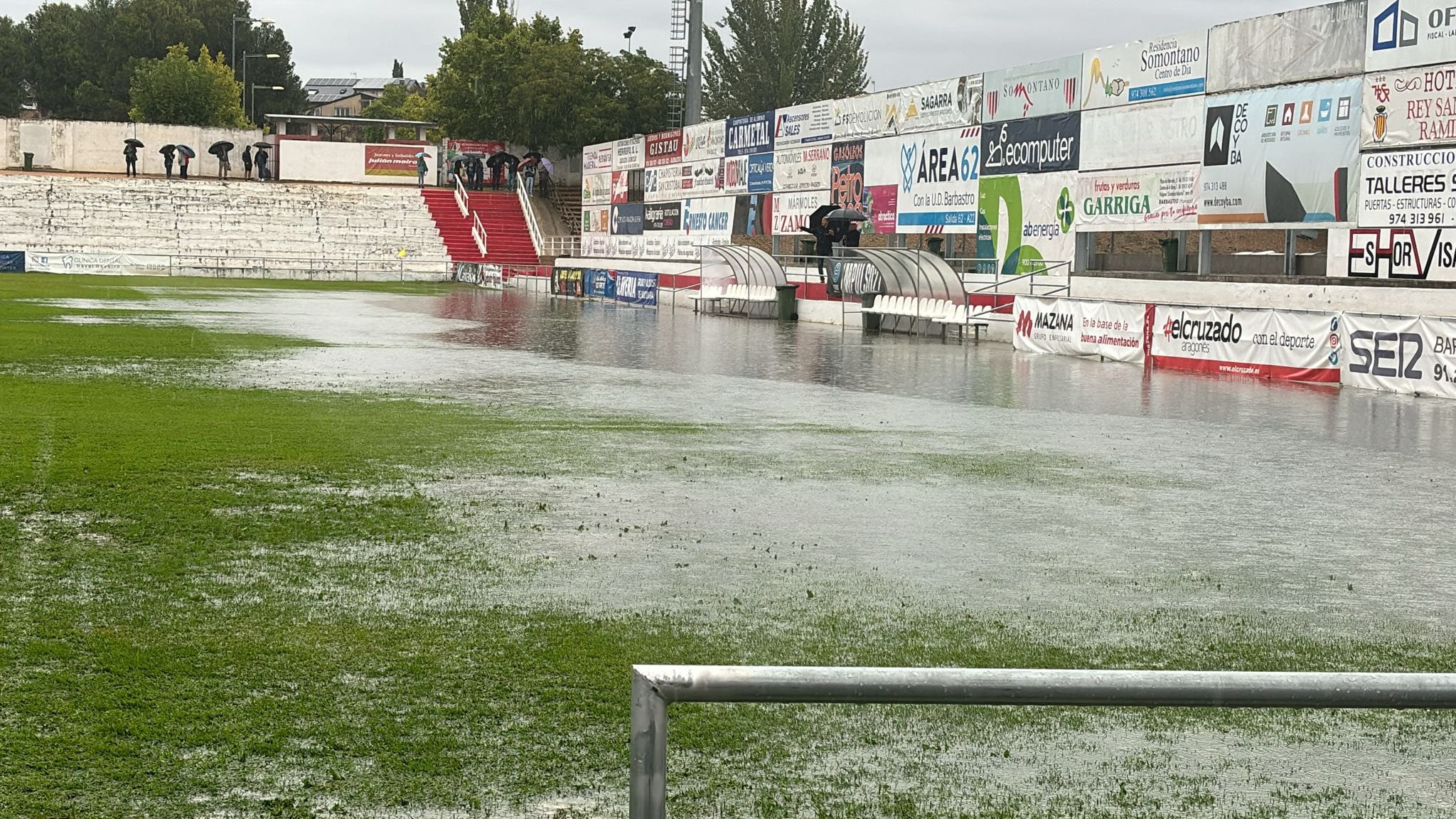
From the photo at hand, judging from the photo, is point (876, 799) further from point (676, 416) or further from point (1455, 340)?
point (1455, 340)

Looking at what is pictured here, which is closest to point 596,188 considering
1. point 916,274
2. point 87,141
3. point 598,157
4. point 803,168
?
point 598,157

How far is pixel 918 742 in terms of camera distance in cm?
653

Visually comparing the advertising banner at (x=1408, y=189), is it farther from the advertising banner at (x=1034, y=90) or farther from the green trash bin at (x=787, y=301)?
the green trash bin at (x=787, y=301)

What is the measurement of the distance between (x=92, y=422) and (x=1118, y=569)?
11358 millimetres

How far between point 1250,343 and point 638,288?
112 feet

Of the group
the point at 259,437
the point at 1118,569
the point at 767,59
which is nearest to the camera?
the point at 1118,569

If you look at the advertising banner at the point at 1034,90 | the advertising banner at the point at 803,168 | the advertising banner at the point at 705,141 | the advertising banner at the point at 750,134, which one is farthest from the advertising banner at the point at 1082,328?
the advertising banner at the point at 705,141

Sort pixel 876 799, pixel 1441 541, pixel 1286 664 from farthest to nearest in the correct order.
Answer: pixel 1441 541
pixel 1286 664
pixel 876 799

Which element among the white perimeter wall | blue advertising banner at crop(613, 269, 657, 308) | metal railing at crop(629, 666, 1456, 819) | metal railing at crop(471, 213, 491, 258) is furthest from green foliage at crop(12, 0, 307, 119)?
metal railing at crop(629, 666, 1456, 819)

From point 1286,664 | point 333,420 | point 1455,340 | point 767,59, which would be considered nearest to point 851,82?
point 767,59

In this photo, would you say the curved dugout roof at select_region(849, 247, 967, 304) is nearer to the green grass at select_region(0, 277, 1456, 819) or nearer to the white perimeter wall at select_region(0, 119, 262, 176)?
the green grass at select_region(0, 277, 1456, 819)

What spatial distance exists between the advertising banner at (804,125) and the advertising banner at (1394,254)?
2391 centimetres

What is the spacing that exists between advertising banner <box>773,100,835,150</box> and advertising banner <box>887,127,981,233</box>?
5349 mm

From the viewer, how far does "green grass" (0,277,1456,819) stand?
5809 millimetres
